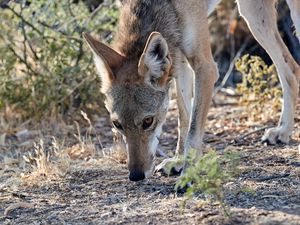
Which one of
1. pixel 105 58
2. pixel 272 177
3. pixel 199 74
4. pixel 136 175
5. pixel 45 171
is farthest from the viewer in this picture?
pixel 45 171

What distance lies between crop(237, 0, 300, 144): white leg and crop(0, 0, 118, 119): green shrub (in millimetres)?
1861

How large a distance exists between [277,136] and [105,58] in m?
2.13

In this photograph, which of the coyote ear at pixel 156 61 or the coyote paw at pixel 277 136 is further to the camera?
the coyote paw at pixel 277 136

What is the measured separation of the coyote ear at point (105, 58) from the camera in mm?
5953

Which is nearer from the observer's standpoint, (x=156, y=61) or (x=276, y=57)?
(x=156, y=61)

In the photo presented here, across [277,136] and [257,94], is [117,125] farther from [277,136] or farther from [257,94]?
[257,94]

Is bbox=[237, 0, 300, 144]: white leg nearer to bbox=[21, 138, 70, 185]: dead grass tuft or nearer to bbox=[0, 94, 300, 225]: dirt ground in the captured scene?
bbox=[0, 94, 300, 225]: dirt ground

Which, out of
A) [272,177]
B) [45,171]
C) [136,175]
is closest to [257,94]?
[272,177]

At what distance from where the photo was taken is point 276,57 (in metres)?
7.53

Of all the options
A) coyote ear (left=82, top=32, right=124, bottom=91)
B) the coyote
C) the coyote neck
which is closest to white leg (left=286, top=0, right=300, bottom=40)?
the coyote

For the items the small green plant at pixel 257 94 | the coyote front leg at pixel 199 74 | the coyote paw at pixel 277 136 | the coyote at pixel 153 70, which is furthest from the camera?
the small green plant at pixel 257 94

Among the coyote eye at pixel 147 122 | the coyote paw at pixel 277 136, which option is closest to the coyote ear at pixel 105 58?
the coyote eye at pixel 147 122

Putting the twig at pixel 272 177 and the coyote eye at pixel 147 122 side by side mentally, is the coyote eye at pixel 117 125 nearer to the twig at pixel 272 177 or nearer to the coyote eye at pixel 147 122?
the coyote eye at pixel 147 122

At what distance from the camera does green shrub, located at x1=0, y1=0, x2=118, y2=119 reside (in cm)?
880
